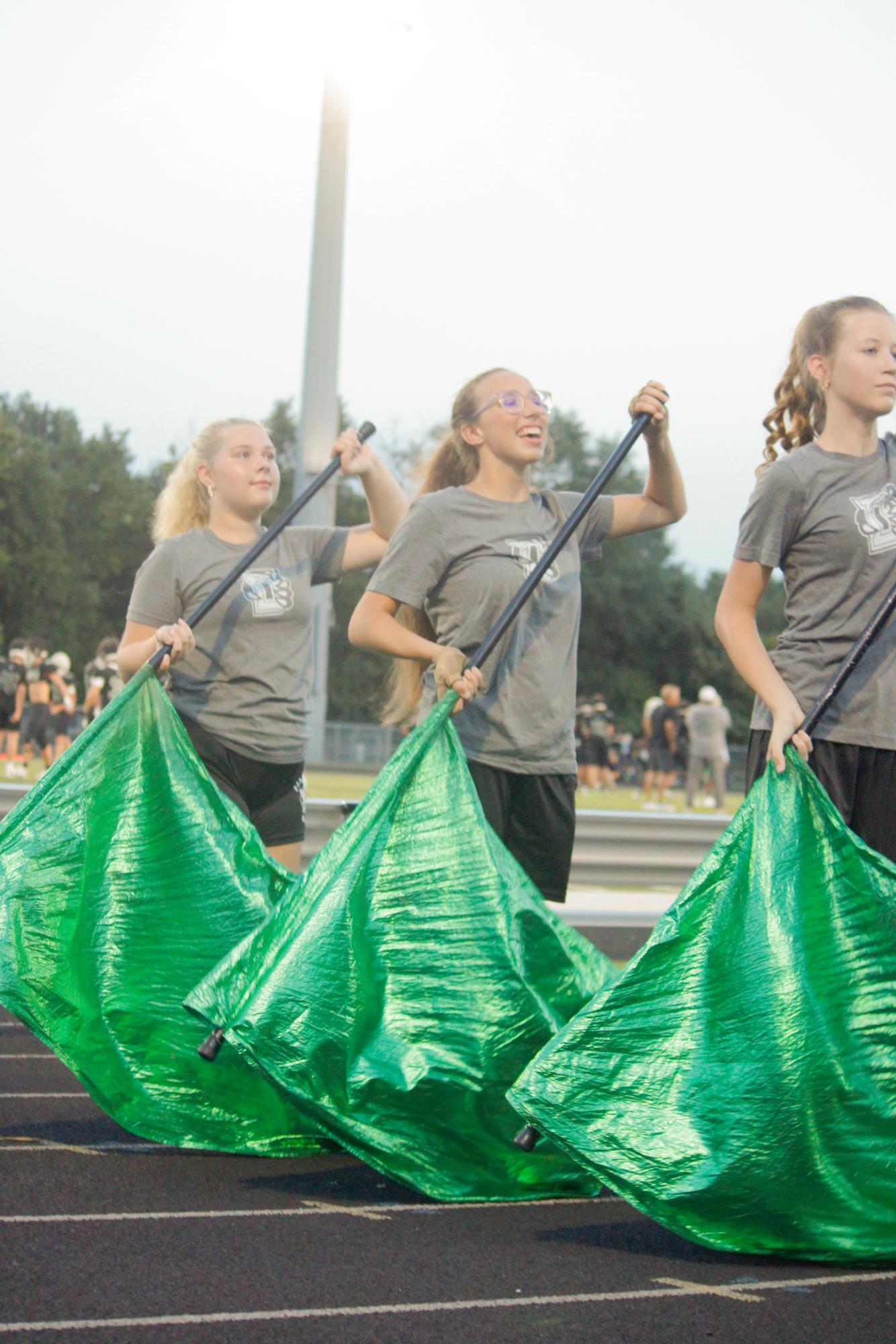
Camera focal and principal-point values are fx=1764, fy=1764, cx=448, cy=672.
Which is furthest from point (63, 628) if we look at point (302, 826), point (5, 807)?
point (302, 826)

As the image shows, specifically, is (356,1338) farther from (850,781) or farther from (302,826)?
(302,826)

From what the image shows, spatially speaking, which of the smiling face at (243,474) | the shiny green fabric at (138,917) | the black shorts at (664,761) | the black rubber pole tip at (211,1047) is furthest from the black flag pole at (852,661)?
the black shorts at (664,761)

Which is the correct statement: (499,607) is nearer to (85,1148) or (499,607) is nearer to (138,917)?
(138,917)

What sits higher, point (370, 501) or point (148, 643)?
point (370, 501)

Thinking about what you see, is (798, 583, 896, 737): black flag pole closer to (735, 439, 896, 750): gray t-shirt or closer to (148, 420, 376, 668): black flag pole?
(735, 439, 896, 750): gray t-shirt

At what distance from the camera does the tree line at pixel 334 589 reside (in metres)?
57.8

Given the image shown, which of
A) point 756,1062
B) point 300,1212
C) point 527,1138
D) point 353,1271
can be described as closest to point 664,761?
point 300,1212

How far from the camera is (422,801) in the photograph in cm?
406

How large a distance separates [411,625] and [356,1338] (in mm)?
2150

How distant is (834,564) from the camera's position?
3863 mm

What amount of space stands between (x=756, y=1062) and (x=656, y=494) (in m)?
1.88

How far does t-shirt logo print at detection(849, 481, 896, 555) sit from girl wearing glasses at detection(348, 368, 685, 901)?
72 cm

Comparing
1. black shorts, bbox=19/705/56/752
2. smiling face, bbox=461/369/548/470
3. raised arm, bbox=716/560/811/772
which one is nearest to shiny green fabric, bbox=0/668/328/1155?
smiling face, bbox=461/369/548/470

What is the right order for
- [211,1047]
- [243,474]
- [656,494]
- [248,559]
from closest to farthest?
1. [211,1047]
2. [656,494]
3. [248,559]
4. [243,474]
